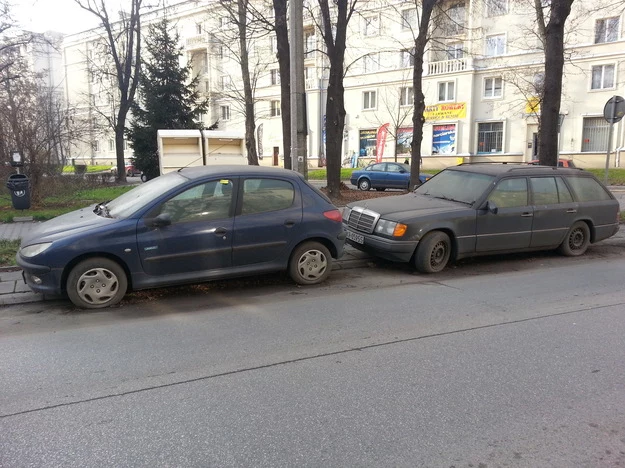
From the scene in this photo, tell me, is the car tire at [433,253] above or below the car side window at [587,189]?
below

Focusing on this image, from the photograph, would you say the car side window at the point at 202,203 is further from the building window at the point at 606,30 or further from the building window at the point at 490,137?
the building window at the point at 606,30

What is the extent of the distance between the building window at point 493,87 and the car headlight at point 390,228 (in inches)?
1334

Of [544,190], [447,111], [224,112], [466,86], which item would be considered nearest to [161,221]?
[544,190]

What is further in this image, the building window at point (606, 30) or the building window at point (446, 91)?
the building window at point (446, 91)

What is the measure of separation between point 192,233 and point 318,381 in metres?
2.78

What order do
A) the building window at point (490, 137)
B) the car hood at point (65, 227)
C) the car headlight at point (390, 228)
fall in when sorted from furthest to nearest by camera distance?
the building window at point (490, 137) < the car headlight at point (390, 228) < the car hood at point (65, 227)

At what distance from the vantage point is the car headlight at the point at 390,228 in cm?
731

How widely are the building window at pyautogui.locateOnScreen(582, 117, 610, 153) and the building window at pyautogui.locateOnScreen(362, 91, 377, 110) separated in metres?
16.4

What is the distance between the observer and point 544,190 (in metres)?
8.55

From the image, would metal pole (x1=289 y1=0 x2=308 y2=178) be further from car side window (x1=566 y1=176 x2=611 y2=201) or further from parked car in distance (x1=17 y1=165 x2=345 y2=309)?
car side window (x1=566 y1=176 x2=611 y2=201)

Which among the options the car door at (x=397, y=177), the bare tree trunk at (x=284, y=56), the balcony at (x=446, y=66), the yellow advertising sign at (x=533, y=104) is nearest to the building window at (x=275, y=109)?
the balcony at (x=446, y=66)

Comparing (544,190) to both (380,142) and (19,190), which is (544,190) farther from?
(380,142)

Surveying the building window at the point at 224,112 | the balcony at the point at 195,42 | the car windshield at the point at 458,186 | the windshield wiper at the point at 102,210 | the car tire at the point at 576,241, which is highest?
the balcony at the point at 195,42

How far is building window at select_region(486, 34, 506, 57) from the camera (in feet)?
124
